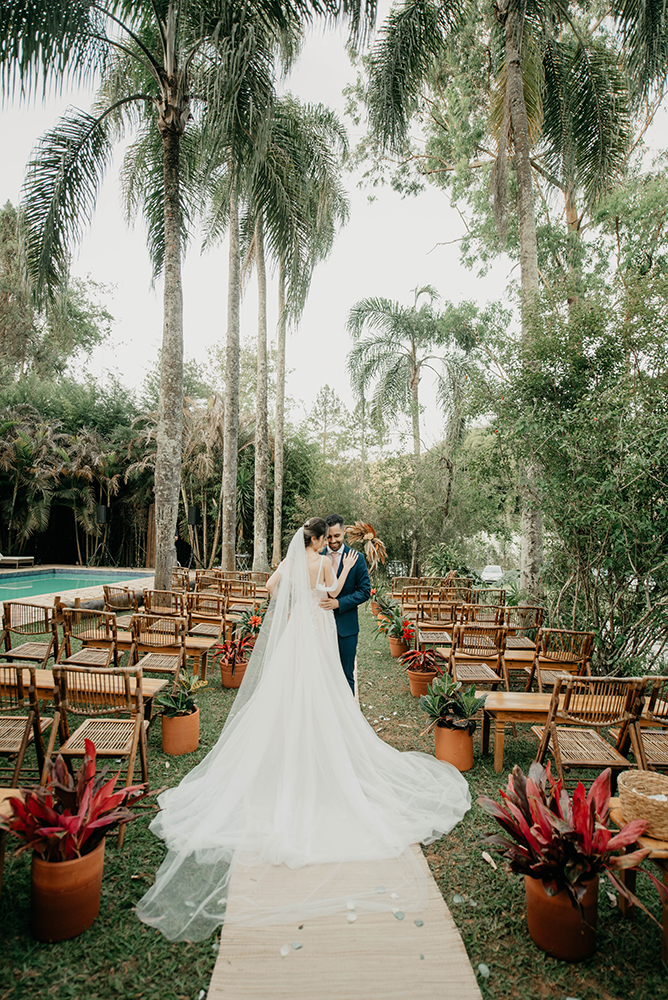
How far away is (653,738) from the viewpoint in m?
3.50

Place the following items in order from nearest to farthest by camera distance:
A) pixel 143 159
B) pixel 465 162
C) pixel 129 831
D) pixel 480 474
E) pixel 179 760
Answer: pixel 129 831, pixel 179 760, pixel 480 474, pixel 143 159, pixel 465 162

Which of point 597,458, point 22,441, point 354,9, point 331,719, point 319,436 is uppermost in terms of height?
point 354,9

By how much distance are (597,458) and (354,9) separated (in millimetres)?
6394

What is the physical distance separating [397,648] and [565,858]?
5538mm

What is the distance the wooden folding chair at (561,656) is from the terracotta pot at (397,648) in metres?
2.12

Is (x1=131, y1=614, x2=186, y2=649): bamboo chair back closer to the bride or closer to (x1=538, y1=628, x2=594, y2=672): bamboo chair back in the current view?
the bride

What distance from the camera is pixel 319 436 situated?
2312 cm

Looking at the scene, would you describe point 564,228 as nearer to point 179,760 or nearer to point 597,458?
point 597,458

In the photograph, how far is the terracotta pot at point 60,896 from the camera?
215cm

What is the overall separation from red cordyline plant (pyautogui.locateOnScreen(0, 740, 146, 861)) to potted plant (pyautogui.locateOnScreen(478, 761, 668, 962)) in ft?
5.40

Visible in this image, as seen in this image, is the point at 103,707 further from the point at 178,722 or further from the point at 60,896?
the point at 60,896

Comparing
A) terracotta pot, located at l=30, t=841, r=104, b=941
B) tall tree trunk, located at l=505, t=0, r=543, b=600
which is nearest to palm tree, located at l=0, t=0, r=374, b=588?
tall tree trunk, located at l=505, t=0, r=543, b=600

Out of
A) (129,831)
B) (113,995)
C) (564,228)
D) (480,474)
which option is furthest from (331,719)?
(564,228)

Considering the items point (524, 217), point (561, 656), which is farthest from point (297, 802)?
point (524, 217)
